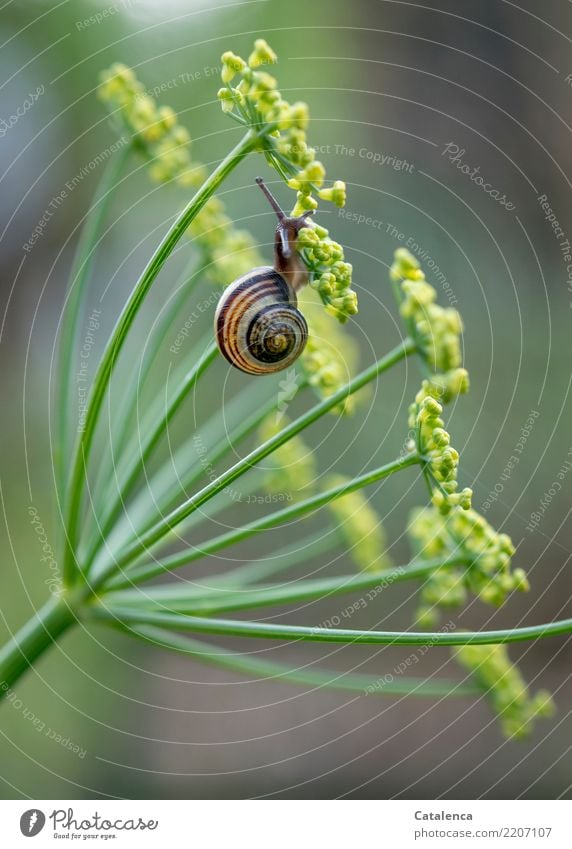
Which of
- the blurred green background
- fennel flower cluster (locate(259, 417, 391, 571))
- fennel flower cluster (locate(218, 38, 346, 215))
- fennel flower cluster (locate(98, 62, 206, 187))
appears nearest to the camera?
fennel flower cluster (locate(218, 38, 346, 215))

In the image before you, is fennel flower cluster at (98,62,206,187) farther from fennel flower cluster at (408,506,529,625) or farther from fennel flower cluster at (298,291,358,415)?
fennel flower cluster at (408,506,529,625)

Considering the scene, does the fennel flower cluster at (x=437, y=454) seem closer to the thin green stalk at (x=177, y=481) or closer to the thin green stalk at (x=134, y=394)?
the thin green stalk at (x=177, y=481)

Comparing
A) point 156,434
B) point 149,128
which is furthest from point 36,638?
point 149,128

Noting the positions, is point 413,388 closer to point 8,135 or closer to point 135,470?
point 8,135
